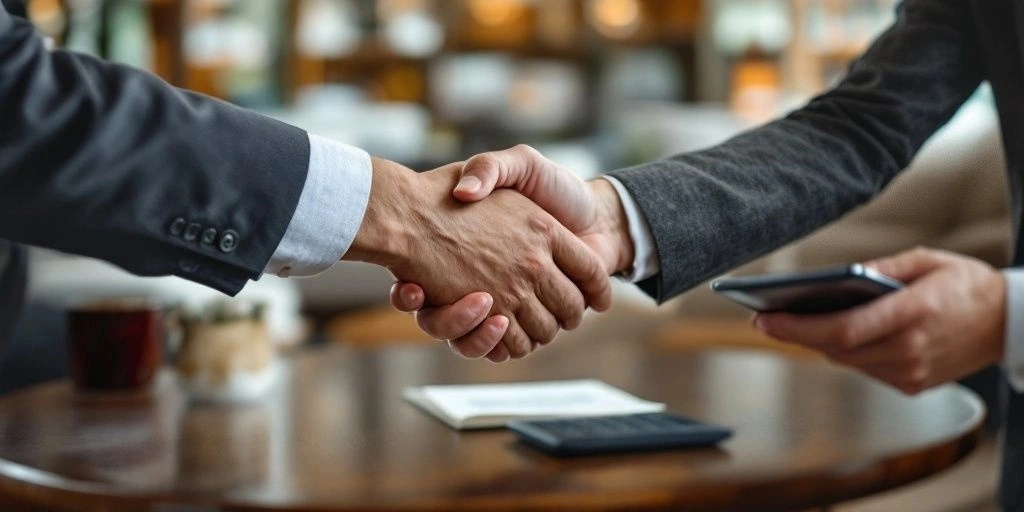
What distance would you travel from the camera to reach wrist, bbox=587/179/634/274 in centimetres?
134

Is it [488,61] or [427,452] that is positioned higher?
[427,452]

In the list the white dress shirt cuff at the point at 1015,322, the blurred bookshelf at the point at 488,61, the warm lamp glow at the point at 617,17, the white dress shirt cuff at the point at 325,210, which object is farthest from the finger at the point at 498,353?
the warm lamp glow at the point at 617,17

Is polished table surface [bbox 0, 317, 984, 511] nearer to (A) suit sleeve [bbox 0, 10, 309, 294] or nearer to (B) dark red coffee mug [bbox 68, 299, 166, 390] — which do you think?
(B) dark red coffee mug [bbox 68, 299, 166, 390]

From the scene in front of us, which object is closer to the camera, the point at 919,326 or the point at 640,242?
the point at 919,326

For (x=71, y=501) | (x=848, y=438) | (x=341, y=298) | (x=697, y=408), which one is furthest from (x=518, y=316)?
(x=341, y=298)

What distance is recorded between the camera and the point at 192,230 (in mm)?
1015

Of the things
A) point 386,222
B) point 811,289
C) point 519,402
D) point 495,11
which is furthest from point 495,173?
point 495,11

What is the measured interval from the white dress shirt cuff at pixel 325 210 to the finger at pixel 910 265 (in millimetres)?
507

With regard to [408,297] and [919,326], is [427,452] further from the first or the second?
[919,326]

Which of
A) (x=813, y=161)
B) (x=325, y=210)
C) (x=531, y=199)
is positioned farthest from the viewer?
(x=813, y=161)

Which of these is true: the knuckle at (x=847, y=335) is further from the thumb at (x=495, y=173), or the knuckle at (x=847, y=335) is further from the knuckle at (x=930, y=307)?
the thumb at (x=495, y=173)

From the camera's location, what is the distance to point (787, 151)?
1398 mm

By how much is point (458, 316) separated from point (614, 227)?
0.25 meters

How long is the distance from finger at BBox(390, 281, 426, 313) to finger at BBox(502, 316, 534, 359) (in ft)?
0.34
